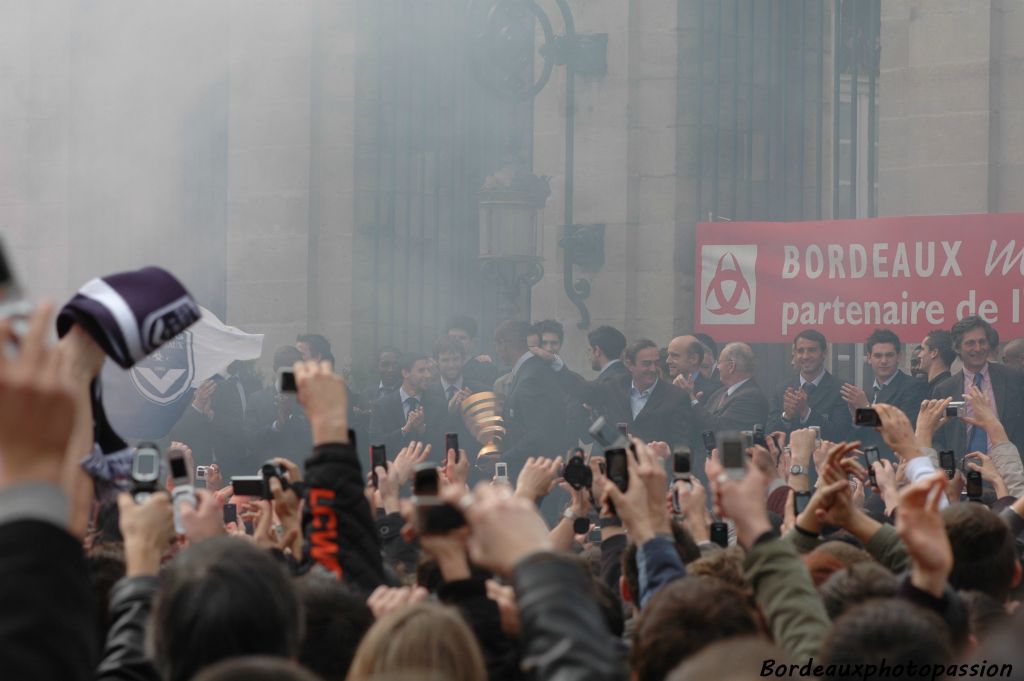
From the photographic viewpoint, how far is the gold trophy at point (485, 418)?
1024 cm

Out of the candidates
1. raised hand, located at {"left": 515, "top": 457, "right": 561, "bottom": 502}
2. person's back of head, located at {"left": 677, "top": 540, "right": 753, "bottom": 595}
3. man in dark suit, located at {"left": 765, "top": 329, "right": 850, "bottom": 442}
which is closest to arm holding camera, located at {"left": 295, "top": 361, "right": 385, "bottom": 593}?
person's back of head, located at {"left": 677, "top": 540, "right": 753, "bottom": 595}

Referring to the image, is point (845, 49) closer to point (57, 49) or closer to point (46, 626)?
point (57, 49)

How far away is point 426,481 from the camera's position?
3133 millimetres

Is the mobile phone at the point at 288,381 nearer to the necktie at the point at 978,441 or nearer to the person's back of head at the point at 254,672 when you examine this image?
the person's back of head at the point at 254,672

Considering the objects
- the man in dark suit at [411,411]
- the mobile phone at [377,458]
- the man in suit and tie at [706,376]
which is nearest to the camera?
the mobile phone at [377,458]

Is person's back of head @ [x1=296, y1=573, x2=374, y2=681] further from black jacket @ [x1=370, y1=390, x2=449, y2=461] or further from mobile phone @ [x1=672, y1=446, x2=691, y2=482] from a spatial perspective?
black jacket @ [x1=370, y1=390, x2=449, y2=461]

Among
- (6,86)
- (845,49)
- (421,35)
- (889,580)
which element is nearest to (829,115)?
(845,49)

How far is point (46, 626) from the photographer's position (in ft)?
5.65

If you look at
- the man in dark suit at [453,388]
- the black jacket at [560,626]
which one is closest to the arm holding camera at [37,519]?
the black jacket at [560,626]

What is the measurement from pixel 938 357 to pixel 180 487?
21.7 feet

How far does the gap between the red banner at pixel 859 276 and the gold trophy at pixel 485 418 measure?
140 centimetres

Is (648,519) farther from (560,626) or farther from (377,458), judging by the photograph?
(377,458)

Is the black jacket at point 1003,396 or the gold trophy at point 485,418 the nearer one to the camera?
the black jacket at point 1003,396

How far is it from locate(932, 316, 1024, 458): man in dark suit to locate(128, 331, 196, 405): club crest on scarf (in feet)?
13.8
